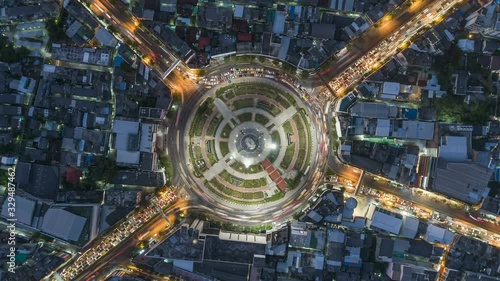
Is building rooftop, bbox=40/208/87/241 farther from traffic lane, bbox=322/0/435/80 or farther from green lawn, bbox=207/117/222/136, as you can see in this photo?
traffic lane, bbox=322/0/435/80

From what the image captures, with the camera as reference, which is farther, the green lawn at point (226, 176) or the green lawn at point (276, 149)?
the green lawn at point (226, 176)

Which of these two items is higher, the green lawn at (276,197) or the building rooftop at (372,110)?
the building rooftop at (372,110)

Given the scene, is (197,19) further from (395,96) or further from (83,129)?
(395,96)

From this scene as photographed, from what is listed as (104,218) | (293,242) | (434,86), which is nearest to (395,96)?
(434,86)

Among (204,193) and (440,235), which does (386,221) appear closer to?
(440,235)

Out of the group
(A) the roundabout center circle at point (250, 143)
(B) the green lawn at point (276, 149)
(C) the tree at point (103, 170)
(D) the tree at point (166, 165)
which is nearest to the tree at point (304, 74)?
(B) the green lawn at point (276, 149)

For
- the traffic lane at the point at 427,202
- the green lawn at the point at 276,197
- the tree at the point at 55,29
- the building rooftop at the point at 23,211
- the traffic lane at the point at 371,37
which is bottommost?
the building rooftop at the point at 23,211

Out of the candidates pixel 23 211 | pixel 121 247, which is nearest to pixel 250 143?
pixel 121 247

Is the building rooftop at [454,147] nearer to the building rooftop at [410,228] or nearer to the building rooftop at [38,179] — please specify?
the building rooftop at [410,228]
